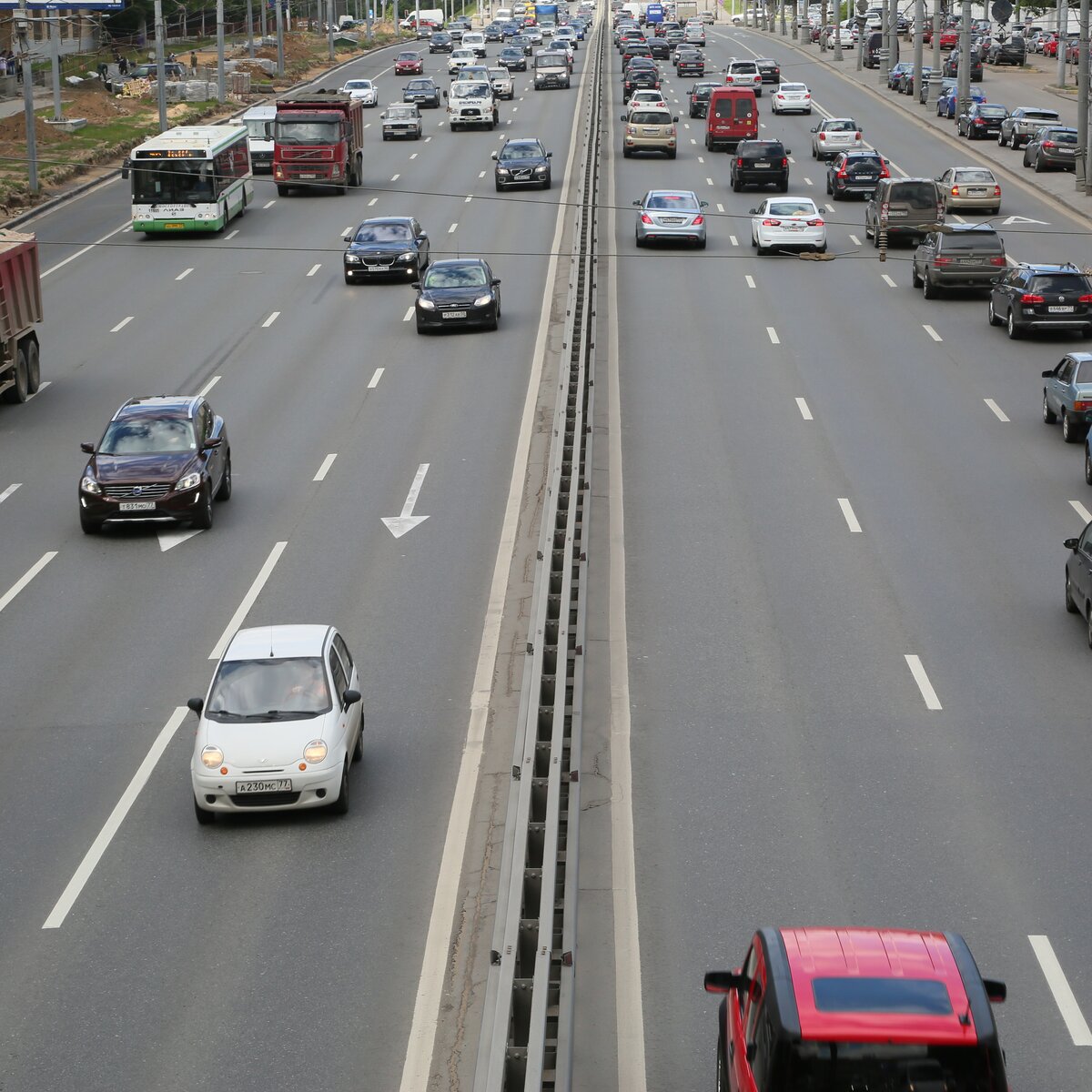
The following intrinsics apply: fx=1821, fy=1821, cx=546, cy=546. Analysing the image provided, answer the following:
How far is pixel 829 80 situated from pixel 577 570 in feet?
284

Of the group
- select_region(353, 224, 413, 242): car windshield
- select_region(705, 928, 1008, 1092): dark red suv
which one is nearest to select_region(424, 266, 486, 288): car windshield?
select_region(353, 224, 413, 242): car windshield

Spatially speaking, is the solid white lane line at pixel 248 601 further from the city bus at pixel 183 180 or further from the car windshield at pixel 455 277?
the city bus at pixel 183 180

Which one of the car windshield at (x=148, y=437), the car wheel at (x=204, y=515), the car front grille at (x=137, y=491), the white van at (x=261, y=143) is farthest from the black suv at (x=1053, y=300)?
the white van at (x=261, y=143)

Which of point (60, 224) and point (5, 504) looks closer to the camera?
point (5, 504)

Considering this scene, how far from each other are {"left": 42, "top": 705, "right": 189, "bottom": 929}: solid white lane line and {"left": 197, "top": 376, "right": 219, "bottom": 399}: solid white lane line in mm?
16602

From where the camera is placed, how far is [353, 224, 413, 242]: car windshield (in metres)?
45.6

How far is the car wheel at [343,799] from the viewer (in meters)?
15.6

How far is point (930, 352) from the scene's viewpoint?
36.7 metres

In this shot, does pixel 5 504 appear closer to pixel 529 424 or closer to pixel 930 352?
pixel 529 424

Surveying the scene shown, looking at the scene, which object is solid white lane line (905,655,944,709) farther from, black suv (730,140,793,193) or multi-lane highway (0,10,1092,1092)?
black suv (730,140,793,193)

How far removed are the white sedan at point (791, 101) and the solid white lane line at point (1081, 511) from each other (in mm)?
60082

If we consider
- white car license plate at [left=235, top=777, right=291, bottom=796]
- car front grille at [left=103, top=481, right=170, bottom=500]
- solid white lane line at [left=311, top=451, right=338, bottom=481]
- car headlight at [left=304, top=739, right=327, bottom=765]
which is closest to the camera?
white car license plate at [left=235, top=777, right=291, bottom=796]

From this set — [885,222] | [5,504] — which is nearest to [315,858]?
[5,504]

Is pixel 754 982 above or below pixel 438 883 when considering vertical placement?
above
